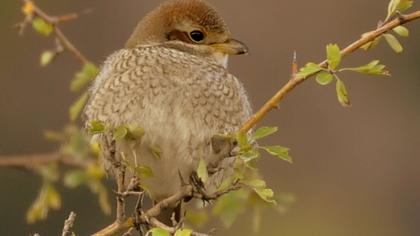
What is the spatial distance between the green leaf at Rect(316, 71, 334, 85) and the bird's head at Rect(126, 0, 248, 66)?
1417mm

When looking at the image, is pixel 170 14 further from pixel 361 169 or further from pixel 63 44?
pixel 361 169

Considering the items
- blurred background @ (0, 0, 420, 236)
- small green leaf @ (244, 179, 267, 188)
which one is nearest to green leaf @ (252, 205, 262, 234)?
small green leaf @ (244, 179, 267, 188)

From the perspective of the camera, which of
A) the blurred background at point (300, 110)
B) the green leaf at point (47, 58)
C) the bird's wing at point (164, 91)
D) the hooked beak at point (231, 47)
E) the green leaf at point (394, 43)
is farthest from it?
the blurred background at point (300, 110)

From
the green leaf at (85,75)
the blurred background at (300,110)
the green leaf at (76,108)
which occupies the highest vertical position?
the green leaf at (85,75)

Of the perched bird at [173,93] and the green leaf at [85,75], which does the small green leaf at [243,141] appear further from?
the green leaf at [85,75]

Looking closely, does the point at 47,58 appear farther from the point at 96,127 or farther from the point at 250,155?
the point at 250,155

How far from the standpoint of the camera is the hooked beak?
5.60 m

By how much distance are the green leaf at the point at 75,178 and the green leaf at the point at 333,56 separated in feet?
2.64

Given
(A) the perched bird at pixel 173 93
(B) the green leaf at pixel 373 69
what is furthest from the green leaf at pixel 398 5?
(A) the perched bird at pixel 173 93

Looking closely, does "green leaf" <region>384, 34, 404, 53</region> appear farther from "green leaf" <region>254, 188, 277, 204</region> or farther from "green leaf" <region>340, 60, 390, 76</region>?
"green leaf" <region>254, 188, 277, 204</region>

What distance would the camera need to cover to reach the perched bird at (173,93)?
5.16m

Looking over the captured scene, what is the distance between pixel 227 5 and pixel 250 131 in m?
11.3

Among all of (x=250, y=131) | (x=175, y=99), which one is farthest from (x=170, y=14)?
(x=250, y=131)

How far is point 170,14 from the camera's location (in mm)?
5645
